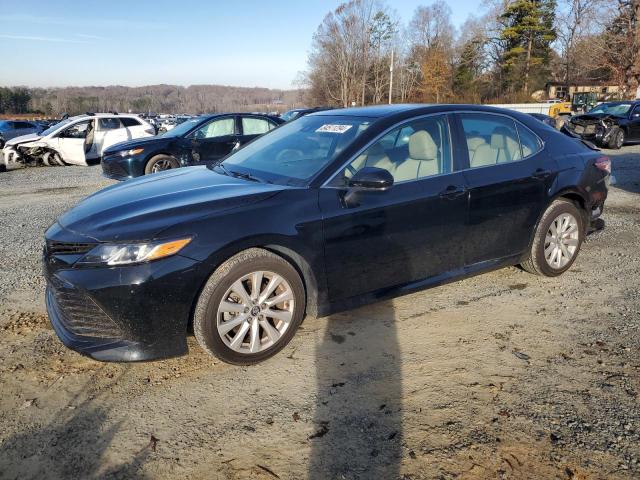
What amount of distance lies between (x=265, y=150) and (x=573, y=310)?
2849 mm

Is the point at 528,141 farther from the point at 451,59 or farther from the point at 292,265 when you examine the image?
the point at 451,59

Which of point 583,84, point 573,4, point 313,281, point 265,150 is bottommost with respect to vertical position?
Result: point 313,281

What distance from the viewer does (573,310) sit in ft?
12.8

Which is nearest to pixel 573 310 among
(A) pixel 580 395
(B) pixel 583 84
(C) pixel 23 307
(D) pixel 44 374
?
(A) pixel 580 395

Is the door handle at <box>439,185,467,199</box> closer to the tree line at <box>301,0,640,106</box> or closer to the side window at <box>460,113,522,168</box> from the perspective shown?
the side window at <box>460,113,522,168</box>

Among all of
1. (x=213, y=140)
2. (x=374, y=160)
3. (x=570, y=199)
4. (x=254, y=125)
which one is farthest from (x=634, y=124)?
(x=374, y=160)

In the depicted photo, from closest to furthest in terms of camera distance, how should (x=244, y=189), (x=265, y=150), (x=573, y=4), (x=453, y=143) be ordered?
(x=244, y=189), (x=453, y=143), (x=265, y=150), (x=573, y=4)

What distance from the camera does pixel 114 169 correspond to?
9648mm

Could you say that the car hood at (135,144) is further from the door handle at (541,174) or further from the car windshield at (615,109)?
the car windshield at (615,109)

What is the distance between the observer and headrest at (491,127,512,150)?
13.4 feet

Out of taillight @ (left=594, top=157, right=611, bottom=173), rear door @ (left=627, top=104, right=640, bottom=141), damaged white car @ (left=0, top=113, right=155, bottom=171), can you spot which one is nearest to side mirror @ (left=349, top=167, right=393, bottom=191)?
taillight @ (left=594, top=157, right=611, bottom=173)

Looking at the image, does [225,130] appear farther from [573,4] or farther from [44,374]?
[573,4]

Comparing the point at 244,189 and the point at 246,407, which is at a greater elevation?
the point at 244,189

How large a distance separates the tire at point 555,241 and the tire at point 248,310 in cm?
238
